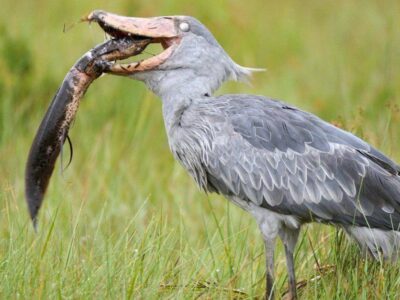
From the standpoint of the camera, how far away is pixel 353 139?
221 inches

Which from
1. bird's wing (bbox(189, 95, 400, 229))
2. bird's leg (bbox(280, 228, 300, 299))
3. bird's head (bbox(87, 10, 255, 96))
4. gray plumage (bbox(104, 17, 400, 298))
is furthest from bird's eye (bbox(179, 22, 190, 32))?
bird's leg (bbox(280, 228, 300, 299))

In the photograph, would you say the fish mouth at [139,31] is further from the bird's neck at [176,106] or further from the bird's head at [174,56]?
the bird's neck at [176,106]

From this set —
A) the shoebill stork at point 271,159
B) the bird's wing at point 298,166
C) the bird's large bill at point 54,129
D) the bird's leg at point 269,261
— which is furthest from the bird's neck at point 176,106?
the bird's leg at point 269,261

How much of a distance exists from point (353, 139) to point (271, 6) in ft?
19.7

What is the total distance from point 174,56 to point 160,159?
256 centimetres

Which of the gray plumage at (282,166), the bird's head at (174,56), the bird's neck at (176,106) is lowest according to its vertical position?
the gray plumage at (282,166)

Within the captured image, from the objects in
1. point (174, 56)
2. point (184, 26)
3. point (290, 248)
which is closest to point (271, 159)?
point (290, 248)

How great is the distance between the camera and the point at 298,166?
220 inches

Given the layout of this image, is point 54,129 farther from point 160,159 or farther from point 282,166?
point 160,159

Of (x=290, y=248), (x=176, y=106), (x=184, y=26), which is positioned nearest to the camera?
(x=290, y=248)

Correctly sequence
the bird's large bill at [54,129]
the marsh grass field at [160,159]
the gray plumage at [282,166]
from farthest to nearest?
1. the bird's large bill at [54,129]
2. the gray plumage at [282,166]
3. the marsh grass field at [160,159]

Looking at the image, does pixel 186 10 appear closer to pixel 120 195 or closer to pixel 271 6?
pixel 271 6

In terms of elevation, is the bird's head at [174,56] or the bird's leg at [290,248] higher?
the bird's head at [174,56]

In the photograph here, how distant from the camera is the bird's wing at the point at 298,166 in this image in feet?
18.0
